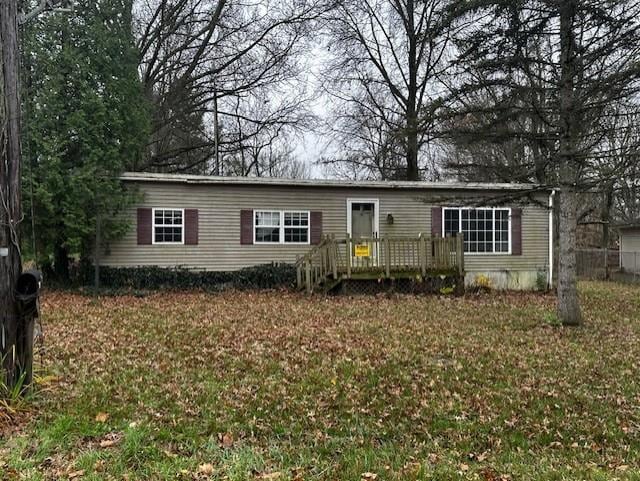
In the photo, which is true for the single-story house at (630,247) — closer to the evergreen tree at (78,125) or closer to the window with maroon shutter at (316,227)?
the window with maroon shutter at (316,227)

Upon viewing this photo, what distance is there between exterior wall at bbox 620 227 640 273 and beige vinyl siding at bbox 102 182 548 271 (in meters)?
9.98

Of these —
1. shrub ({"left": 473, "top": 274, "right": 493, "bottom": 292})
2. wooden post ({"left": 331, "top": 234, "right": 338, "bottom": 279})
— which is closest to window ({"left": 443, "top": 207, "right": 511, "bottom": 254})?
shrub ({"left": 473, "top": 274, "right": 493, "bottom": 292})

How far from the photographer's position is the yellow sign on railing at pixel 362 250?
13938mm

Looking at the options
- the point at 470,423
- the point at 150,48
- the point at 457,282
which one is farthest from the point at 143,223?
the point at 470,423

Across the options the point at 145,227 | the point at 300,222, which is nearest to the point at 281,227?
the point at 300,222

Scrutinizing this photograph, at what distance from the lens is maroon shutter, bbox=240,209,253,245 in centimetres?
1480

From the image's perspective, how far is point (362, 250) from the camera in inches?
552

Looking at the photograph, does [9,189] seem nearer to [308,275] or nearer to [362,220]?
[308,275]

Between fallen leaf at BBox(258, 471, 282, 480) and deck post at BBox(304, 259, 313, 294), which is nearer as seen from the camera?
fallen leaf at BBox(258, 471, 282, 480)

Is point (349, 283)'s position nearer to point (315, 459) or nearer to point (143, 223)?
point (143, 223)

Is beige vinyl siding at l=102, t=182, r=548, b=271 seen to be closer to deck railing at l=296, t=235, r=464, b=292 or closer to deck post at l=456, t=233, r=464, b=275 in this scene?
deck railing at l=296, t=235, r=464, b=292

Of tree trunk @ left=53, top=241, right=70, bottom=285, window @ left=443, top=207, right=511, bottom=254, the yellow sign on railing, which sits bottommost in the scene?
tree trunk @ left=53, top=241, right=70, bottom=285

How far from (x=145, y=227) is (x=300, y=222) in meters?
4.30

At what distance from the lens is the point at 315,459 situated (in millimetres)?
3764
